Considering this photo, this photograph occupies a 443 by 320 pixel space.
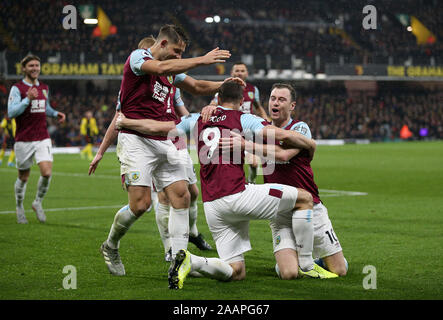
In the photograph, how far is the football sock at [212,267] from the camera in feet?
17.8

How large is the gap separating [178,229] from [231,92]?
1.35m

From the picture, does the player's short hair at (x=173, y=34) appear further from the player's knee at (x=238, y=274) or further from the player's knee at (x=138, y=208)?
the player's knee at (x=238, y=274)

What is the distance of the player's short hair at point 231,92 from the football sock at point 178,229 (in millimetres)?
1135

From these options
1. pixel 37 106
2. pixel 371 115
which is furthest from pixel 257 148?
pixel 371 115

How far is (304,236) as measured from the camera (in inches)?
232

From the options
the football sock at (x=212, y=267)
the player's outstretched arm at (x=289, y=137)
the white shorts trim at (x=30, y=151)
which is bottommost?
the football sock at (x=212, y=267)

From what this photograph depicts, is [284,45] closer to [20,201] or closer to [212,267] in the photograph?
[20,201]

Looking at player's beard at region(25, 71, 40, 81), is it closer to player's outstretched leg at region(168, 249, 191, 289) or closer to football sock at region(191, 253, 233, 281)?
football sock at region(191, 253, 233, 281)

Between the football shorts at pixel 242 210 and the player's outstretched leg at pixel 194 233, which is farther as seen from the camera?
the player's outstretched leg at pixel 194 233

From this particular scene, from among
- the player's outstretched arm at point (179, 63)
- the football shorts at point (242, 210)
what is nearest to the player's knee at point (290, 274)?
the football shorts at point (242, 210)

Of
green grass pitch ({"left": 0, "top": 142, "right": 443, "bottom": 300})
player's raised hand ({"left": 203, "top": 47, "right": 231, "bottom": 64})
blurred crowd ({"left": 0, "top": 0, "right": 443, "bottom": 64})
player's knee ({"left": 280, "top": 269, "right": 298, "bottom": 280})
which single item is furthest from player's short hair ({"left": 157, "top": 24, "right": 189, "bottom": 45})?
blurred crowd ({"left": 0, "top": 0, "right": 443, "bottom": 64})

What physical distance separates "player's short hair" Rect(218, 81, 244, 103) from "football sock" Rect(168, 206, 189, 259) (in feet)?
3.72
